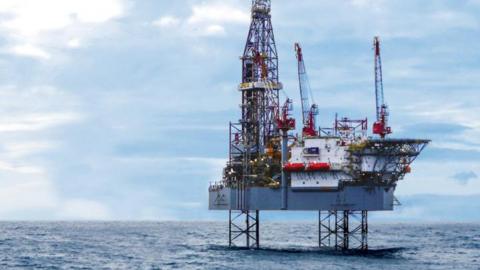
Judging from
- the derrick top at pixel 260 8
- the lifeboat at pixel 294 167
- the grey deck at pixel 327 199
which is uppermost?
the derrick top at pixel 260 8

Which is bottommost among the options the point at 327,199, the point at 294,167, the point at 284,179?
the point at 327,199

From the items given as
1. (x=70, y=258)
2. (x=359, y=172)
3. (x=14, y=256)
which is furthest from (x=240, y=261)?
(x=14, y=256)

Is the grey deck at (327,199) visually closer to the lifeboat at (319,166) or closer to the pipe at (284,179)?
the pipe at (284,179)

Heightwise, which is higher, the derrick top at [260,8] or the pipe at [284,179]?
the derrick top at [260,8]

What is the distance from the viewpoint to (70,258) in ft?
242

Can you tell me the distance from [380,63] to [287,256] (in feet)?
68.1

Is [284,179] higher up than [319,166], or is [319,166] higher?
[319,166]

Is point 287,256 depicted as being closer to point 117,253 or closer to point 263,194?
point 263,194

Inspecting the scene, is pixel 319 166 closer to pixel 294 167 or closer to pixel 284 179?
pixel 294 167

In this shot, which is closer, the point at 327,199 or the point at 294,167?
the point at 327,199

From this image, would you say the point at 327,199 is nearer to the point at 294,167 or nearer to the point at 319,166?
the point at 319,166

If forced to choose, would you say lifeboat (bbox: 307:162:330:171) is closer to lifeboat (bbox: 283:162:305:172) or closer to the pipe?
lifeboat (bbox: 283:162:305:172)

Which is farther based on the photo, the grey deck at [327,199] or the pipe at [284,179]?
the pipe at [284,179]

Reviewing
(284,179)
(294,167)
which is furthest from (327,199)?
(284,179)
